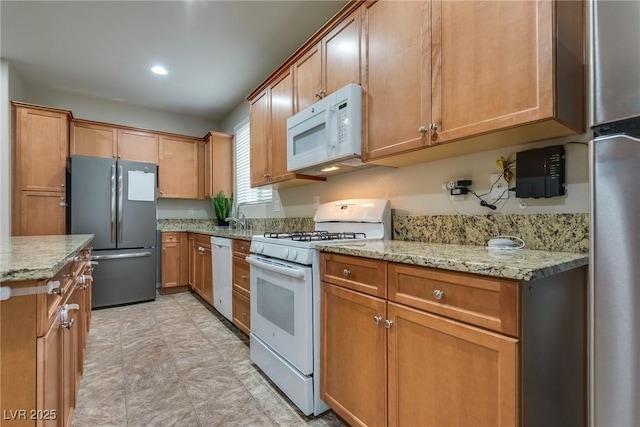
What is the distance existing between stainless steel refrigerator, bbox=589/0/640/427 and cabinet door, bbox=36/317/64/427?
5.14 feet

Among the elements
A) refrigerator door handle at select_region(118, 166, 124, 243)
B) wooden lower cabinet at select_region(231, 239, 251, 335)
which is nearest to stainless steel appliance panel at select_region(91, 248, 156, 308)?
refrigerator door handle at select_region(118, 166, 124, 243)

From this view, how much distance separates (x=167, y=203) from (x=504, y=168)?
4.61 m

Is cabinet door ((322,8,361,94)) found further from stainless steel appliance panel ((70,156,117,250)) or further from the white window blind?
stainless steel appliance panel ((70,156,117,250))

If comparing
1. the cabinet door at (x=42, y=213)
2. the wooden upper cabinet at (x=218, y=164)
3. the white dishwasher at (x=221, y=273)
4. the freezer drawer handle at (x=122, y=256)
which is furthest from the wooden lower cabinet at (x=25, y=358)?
the wooden upper cabinet at (x=218, y=164)

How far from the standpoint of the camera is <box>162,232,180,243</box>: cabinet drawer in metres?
4.21

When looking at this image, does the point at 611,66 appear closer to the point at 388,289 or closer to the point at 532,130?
the point at 532,130

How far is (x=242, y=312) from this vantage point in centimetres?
256

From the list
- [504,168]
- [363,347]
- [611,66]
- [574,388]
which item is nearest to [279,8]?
[504,168]

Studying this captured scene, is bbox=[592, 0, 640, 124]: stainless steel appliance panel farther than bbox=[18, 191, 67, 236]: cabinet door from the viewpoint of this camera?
No

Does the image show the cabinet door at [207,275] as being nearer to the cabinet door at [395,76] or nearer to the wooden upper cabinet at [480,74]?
the cabinet door at [395,76]

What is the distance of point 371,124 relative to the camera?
1.75 metres

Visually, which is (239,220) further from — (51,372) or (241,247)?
(51,372)

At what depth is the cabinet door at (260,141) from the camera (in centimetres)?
284

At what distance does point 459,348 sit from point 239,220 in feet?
12.2
